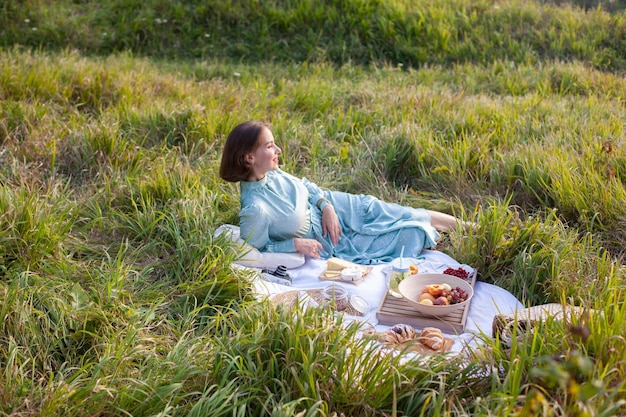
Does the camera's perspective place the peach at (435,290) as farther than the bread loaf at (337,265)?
No

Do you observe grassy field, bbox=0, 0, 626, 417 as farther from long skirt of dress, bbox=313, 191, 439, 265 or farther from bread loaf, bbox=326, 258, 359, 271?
bread loaf, bbox=326, 258, 359, 271

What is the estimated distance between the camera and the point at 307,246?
457cm

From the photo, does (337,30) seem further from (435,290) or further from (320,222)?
(435,290)

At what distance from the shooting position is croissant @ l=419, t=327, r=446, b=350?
3434mm

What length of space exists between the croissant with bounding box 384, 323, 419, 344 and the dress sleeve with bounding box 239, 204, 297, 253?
3.69 feet

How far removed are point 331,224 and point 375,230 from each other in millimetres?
303

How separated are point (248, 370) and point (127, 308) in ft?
3.25

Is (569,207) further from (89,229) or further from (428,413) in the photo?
(89,229)

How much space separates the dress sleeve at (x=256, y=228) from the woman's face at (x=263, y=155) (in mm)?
285

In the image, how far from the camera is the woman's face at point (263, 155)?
4.63 metres

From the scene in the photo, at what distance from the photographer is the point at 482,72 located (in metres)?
8.41

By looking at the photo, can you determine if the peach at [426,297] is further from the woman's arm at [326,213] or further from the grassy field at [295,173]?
the woman's arm at [326,213]

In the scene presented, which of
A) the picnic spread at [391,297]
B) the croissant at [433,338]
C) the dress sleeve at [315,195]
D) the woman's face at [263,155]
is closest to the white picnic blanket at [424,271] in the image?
the picnic spread at [391,297]

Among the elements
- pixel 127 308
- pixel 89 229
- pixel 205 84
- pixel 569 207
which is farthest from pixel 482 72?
pixel 127 308
